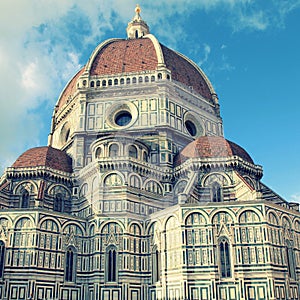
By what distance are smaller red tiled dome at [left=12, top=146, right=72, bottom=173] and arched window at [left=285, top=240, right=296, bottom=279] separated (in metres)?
20.5

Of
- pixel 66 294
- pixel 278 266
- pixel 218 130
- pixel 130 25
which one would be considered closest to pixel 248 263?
pixel 278 266

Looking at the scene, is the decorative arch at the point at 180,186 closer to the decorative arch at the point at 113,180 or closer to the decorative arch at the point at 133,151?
the decorative arch at the point at 133,151

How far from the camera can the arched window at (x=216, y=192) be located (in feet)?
116

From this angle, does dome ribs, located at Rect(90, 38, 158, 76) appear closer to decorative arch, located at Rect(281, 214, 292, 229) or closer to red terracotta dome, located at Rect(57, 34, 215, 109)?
red terracotta dome, located at Rect(57, 34, 215, 109)

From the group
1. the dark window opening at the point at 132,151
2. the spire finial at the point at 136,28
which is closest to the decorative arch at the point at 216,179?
the dark window opening at the point at 132,151

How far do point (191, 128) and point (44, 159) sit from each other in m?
16.4

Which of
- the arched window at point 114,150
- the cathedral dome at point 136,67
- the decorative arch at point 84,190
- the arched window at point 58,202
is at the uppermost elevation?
the cathedral dome at point 136,67

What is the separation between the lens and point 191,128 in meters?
45.2

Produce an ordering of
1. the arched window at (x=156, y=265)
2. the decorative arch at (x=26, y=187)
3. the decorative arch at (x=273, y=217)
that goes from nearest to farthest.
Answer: the decorative arch at (x=273, y=217), the arched window at (x=156, y=265), the decorative arch at (x=26, y=187)

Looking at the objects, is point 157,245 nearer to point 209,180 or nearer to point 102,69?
point 209,180

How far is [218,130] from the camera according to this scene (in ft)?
157

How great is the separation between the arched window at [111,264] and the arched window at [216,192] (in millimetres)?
9506

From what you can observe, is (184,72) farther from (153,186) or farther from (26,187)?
(26,187)

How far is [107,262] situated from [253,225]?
38.3 ft
